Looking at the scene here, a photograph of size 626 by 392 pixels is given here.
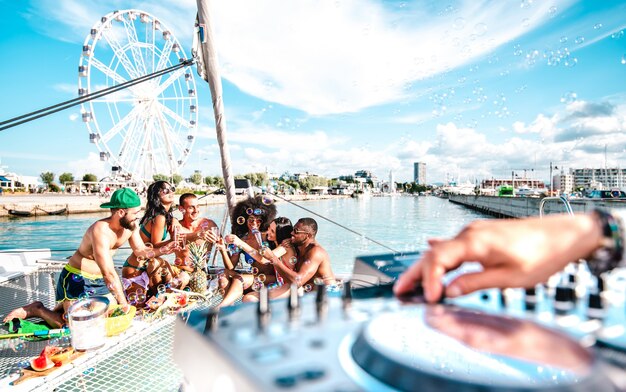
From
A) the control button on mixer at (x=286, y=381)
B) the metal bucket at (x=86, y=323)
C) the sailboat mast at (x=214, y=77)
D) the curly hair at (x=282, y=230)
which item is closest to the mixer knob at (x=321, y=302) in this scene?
the control button on mixer at (x=286, y=381)

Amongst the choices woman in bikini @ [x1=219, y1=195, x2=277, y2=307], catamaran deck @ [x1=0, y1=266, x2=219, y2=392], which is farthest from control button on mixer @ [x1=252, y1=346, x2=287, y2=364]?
woman in bikini @ [x1=219, y1=195, x2=277, y2=307]

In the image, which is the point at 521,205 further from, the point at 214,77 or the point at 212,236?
the point at 212,236

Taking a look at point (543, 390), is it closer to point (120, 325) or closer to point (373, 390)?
point (373, 390)

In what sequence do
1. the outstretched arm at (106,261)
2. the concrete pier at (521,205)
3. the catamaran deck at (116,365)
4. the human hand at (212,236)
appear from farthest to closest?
the concrete pier at (521,205), the human hand at (212,236), the outstretched arm at (106,261), the catamaran deck at (116,365)

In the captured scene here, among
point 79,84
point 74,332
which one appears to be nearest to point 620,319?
point 74,332

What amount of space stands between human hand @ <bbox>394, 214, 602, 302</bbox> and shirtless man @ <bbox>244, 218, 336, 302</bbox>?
2.31 metres

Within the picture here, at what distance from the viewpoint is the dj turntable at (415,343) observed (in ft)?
1.47

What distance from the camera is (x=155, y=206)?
13.3 feet

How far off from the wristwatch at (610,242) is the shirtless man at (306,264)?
2.34m

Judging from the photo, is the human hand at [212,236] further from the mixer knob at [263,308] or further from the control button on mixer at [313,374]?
the control button on mixer at [313,374]

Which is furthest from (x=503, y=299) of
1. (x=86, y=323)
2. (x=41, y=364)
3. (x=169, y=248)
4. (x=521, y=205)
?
(x=521, y=205)

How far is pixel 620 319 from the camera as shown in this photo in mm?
574

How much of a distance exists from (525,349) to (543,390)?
0.09 metres

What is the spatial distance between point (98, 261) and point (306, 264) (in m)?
1.71
